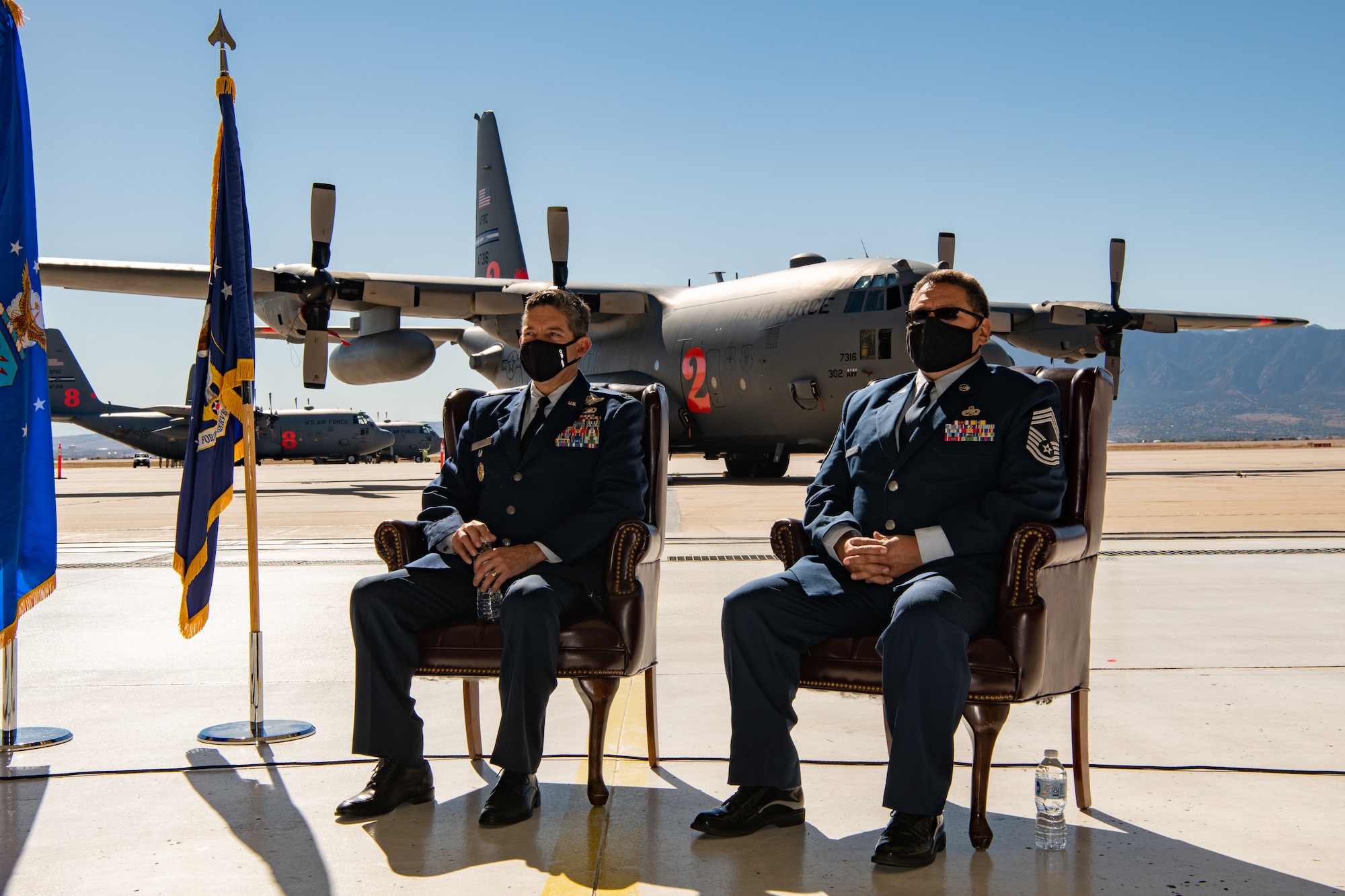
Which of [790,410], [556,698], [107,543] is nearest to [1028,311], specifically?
[790,410]

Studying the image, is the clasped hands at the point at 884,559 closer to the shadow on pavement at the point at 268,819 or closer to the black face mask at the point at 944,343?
the black face mask at the point at 944,343

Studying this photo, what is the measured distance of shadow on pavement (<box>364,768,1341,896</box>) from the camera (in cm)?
239

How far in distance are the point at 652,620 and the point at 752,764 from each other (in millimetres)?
656

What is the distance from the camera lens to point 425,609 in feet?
10.6

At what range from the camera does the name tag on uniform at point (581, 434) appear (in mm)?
3500

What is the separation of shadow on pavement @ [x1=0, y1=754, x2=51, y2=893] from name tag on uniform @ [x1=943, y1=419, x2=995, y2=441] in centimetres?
261

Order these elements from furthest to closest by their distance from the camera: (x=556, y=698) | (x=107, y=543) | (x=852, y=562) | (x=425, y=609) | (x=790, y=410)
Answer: (x=790, y=410), (x=107, y=543), (x=556, y=698), (x=425, y=609), (x=852, y=562)

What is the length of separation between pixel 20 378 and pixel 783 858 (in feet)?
10.1

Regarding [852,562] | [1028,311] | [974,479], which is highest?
[1028,311]

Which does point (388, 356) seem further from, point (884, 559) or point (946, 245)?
point (884, 559)

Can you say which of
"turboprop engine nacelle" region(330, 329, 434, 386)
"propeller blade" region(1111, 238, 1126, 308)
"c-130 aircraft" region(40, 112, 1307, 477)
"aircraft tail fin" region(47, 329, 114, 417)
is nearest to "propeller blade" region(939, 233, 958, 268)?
"c-130 aircraft" region(40, 112, 1307, 477)

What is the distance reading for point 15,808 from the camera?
2920 mm

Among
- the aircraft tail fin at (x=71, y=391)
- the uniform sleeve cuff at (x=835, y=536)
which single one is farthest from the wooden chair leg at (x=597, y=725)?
the aircraft tail fin at (x=71, y=391)

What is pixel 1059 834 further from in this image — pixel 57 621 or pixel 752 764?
pixel 57 621
